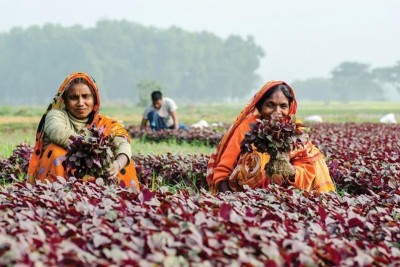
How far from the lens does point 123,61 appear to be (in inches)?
2822

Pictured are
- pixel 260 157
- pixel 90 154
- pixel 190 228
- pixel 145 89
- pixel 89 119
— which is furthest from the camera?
pixel 145 89

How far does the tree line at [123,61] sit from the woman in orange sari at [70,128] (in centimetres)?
6231

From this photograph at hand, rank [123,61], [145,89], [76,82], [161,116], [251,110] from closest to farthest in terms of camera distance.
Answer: [251,110] < [76,82] < [161,116] < [145,89] < [123,61]

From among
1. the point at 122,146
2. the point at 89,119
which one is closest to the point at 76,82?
the point at 89,119

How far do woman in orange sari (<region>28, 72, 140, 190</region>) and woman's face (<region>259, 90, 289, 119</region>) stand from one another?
1.10m

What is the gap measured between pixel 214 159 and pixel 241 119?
407 mm

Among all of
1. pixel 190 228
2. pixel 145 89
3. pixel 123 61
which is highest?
pixel 123 61

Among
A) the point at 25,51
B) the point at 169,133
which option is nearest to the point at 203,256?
the point at 169,133

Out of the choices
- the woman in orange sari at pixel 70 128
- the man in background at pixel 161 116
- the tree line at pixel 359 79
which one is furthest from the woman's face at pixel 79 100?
the tree line at pixel 359 79

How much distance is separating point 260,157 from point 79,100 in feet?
4.91

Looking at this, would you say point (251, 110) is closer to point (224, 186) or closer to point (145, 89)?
point (224, 186)

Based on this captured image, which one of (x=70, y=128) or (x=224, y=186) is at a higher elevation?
(x=70, y=128)

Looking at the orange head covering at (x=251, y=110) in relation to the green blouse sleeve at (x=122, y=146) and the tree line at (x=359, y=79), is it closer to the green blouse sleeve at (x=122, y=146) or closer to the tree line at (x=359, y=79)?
the green blouse sleeve at (x=122, y=146)

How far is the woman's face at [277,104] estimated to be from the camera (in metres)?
4.69
